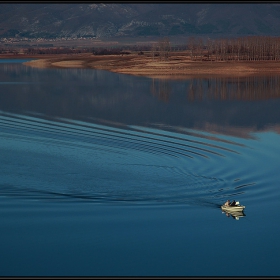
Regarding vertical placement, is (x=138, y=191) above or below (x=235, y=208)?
below

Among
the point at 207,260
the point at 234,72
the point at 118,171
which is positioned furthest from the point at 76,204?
the point at 234,72

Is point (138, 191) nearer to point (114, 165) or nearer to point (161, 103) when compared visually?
point (114, 165)

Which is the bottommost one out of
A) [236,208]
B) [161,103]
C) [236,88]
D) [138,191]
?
[236,88]

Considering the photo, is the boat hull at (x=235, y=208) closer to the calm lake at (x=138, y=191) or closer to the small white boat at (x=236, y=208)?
the small white boat at (x=236, y=208)

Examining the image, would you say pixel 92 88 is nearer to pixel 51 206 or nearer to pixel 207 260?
pixel 51 206

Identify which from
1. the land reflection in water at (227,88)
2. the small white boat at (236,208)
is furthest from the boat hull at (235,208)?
the land reflection in water at (227,88)

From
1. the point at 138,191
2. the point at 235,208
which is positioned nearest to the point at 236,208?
→ the point at 235,208

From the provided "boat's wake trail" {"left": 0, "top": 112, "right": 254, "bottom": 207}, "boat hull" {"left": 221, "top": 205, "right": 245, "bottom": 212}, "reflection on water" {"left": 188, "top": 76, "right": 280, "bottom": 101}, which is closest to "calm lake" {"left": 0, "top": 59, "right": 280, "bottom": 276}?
"boat's wake trail" {"left": 0, "top": 112, "right": 254, "bottom": 207}

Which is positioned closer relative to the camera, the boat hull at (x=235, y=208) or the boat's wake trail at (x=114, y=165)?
the boat hull at (x=235, y=208)

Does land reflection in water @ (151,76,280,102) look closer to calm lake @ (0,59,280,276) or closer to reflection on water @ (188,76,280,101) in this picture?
reflection on water @ (188,76,280,101)
